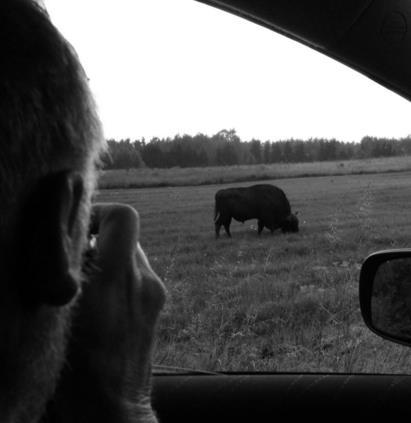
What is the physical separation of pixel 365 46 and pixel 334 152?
856mm

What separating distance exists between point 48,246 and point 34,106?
3.2 inches

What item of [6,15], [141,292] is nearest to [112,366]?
[141,292]

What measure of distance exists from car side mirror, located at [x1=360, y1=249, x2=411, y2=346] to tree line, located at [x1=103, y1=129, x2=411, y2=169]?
63 cm

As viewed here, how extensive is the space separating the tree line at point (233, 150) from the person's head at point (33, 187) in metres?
1.31

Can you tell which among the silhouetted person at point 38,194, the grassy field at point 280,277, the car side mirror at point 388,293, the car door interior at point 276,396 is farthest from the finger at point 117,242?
the grassy field at point 280,277

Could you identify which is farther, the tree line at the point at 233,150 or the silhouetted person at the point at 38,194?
the tree line at the point at 233,150

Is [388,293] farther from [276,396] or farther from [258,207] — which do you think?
[258,207]

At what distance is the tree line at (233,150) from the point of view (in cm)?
193

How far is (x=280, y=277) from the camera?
2.24 meters

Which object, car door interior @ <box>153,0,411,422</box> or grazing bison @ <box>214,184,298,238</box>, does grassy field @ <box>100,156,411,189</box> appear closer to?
grazing bison @ <box>214,184,298,238</box>

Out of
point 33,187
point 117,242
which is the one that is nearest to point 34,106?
point 33,187

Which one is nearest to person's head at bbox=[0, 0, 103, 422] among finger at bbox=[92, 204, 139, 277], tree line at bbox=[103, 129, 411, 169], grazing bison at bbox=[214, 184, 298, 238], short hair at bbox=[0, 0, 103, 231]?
short hair at bbox=[0, 0, 103, 231]

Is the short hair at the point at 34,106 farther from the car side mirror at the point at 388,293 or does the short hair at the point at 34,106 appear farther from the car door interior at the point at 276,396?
the car door interior at the point at 276,396

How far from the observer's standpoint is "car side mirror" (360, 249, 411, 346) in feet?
4.75
